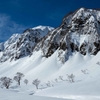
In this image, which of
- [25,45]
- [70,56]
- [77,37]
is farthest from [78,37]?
[25,45]

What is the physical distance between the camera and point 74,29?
108438mm

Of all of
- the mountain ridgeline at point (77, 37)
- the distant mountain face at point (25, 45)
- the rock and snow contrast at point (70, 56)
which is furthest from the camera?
the distant mountain face at point (25, 45)

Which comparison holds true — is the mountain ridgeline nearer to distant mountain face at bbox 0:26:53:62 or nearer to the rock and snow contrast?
the rock and snow contrast

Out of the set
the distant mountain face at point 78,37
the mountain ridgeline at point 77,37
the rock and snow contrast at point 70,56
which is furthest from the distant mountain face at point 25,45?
the distant mountain face at point 78,37

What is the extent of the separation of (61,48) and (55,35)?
16406 millimetres

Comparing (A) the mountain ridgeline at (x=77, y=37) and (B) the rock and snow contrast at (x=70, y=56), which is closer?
(B) the rock and snow contrast at (x=70, y=56)

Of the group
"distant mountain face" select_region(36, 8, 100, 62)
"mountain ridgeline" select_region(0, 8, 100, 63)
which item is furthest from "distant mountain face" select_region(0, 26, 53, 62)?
"distant mountain face" select_region(36, 8, 100, 62)

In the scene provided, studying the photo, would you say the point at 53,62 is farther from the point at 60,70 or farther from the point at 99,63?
the point at 99,63

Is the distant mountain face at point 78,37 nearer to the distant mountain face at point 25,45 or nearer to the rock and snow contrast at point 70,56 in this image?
the rock and snow contrast at point 70,56

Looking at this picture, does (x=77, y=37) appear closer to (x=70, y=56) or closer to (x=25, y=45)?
(x=70, y=56)

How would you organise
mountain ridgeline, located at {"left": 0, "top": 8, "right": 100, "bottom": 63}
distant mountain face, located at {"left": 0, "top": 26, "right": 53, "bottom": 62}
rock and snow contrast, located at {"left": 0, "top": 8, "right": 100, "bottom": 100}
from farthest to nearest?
distant mountain face, located at {"left": 0, "top": 26, "right": 53, "bottom": 62} < mountain ridgeline, located at {"left": 0, "top": 8, "right": 100, "bottom": 63} < rock and snow contrast, located at {"left": 0, "top": 8, "right": 100, "bottom": 100}

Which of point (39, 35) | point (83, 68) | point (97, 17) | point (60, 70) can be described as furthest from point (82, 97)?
point (39, 35)

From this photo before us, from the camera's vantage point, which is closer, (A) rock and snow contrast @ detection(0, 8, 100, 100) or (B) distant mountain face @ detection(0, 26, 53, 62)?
(A) rock and snow contrast @ detection(0, 8, 100, 100)

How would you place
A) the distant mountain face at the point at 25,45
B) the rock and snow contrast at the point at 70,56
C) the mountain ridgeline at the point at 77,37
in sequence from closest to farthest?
the rock and snow contrast at the point at 70,56 → the mountain ridgeline at the point at 77,37 → the distant mountain face at the point at 25,45
